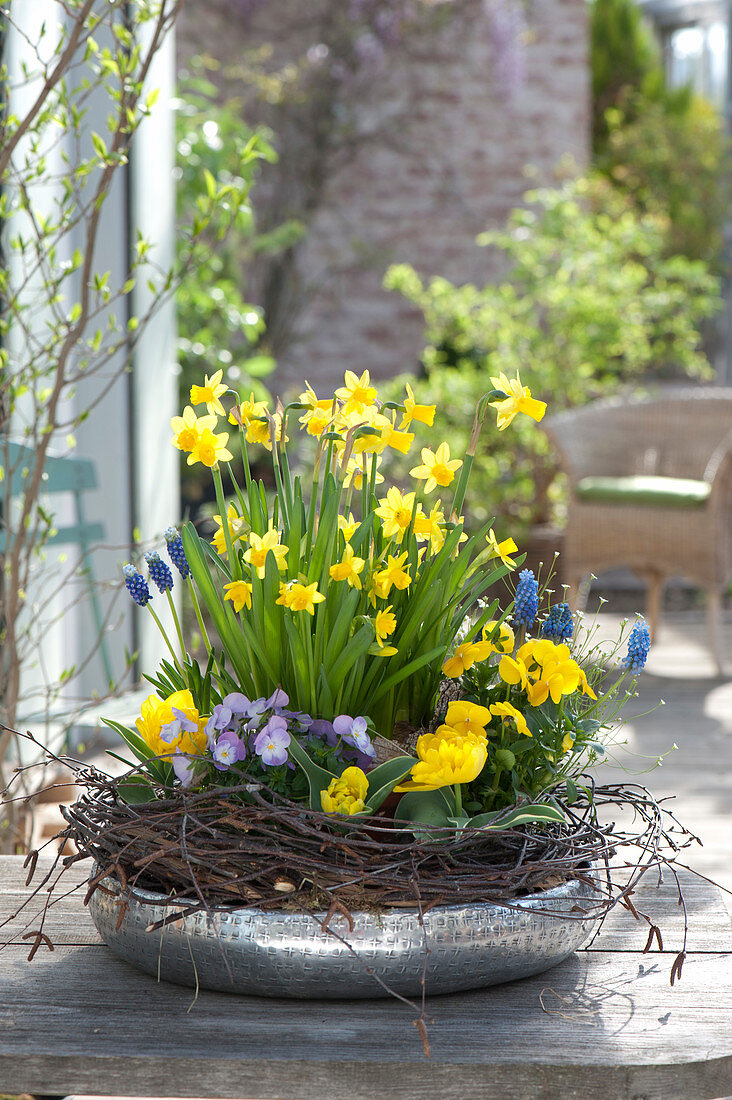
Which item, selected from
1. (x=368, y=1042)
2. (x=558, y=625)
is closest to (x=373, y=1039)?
(x=368, y=1042)

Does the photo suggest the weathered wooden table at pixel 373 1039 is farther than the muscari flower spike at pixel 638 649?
No

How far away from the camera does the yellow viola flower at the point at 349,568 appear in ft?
2.77

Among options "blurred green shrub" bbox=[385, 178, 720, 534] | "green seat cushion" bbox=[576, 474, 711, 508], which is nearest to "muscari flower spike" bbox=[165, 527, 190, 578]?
"green seat cushion" bbox=[576, 474, 711, 508]

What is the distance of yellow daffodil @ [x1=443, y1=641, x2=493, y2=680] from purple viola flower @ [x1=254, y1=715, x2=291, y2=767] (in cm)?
15

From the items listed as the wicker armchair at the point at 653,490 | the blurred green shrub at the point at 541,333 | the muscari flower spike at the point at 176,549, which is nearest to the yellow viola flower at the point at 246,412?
the muscari flower spike at the point at 176,549

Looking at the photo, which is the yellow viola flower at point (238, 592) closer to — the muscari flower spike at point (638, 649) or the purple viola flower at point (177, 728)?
the purple viola flower at point (177, 728)

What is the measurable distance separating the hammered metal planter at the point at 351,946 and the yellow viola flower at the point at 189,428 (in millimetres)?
331

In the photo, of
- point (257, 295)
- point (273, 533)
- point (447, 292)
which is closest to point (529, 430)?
point (447, 292)

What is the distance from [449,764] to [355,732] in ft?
0.23

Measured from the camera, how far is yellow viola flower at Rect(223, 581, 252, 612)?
2.78 feet

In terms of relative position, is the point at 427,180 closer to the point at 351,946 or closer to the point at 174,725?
the point at 174,725

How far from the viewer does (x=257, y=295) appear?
21.4 ft

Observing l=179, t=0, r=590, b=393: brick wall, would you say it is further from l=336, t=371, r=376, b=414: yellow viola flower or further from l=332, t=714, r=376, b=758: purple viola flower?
l=332, t=714, r=376, b=758: purple viola flower

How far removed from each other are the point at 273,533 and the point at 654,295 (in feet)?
15.5
